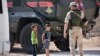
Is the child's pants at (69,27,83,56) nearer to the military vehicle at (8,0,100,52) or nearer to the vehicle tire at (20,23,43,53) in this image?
the military vehicle at (8,0,100,52)

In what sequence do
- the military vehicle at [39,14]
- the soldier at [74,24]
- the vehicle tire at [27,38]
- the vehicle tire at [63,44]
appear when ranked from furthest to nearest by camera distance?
the vehicle tire at [63,44], the vehicle tire at [27,38], the military vehicle at [39,14], the soldier at [74,24]

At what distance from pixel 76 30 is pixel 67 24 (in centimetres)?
32

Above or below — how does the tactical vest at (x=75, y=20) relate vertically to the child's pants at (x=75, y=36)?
above

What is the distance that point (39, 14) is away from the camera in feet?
56.7

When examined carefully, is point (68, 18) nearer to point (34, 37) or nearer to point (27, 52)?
point (34, 37)

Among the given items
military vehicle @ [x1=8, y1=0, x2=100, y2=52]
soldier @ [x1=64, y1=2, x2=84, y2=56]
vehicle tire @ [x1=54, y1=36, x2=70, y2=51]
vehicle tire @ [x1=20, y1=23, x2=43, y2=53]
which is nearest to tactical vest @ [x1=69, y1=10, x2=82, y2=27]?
soldier @ [x1=64, y1=2, x2=84, y2=56]

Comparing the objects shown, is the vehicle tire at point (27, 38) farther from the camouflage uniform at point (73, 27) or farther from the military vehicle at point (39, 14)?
the camouflage uniform at point (73, 27)

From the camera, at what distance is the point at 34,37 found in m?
14.4

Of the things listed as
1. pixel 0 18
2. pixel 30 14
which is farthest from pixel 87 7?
pixel 0 18

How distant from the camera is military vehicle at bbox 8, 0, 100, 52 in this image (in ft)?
56.1

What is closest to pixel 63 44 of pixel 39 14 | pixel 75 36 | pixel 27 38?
pixel 27 38

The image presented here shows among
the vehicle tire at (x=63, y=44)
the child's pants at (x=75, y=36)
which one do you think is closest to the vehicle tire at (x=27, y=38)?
the vehicle tire at (x=63, y=44)

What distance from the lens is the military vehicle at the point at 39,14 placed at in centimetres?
1711

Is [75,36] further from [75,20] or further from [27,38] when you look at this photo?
[27,38]
